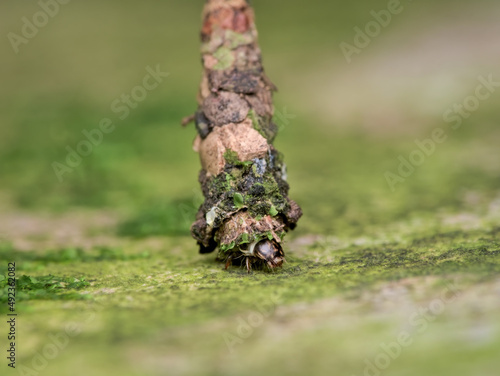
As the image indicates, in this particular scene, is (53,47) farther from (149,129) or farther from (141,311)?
(141,311)

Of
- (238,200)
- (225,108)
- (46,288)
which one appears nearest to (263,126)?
(225,108)

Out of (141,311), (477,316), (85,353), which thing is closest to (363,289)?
(477,316)

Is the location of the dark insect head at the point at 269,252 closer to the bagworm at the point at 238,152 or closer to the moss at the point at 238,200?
the bagworm at the point at 238,152

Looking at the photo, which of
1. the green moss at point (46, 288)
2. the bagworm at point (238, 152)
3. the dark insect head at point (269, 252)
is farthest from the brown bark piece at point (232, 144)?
the green moss at point (46, 288)

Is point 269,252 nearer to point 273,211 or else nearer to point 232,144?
point 273,211

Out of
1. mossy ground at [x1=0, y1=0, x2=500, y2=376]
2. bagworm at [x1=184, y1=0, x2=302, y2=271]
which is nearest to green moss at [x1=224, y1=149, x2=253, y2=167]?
bagworm at [x1=184, y1=0, x2=302, y2=271]

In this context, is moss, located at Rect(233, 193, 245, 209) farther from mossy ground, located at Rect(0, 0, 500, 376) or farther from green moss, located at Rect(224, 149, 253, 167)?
mossy ground, located at Rect(0, 0, 500, 376)
